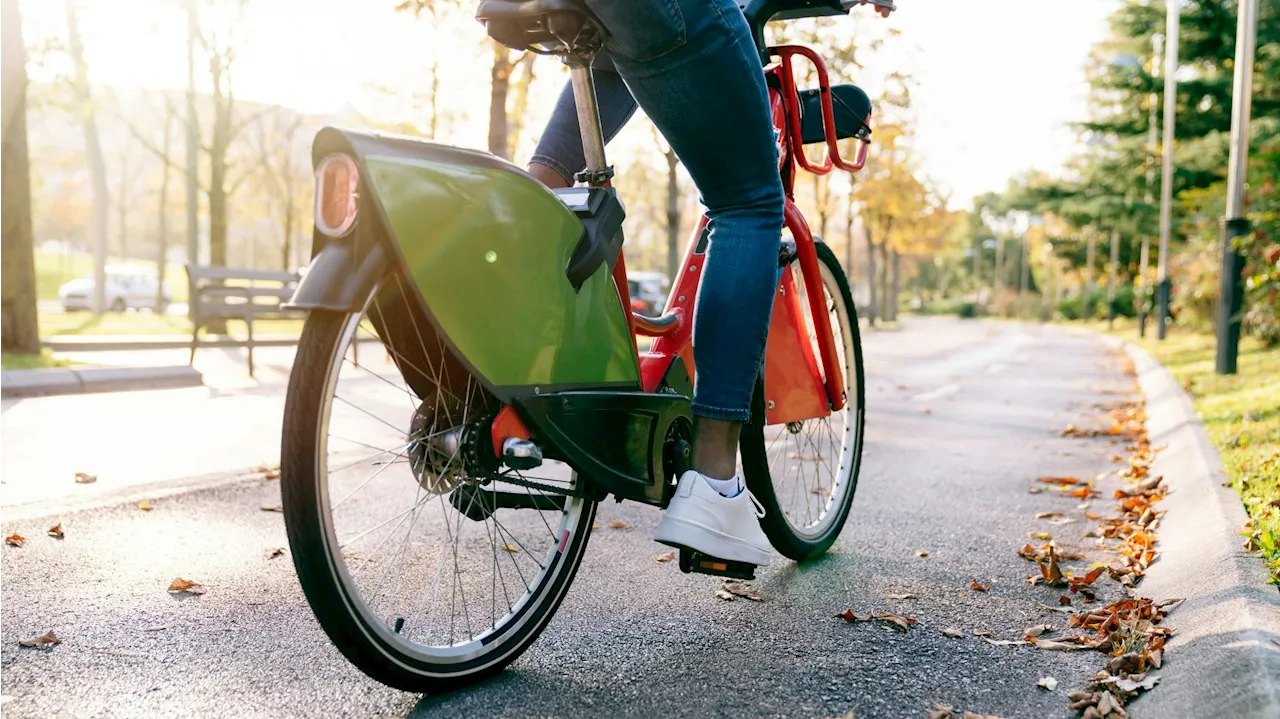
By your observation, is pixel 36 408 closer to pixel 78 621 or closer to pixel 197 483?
pixel 197 483

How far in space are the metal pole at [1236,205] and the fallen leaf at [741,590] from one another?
28.0 feet

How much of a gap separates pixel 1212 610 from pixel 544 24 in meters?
1.95

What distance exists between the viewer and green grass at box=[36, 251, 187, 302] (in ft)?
195

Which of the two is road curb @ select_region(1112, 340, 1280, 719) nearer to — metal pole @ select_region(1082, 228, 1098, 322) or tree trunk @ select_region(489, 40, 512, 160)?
tree trunk @ select_region(489, 40, 512, 160)

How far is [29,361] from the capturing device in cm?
880

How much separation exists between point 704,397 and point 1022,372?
487 inches

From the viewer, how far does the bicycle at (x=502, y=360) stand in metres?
1.68

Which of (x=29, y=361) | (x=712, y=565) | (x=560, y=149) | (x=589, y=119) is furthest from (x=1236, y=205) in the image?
(x=29, y=361)

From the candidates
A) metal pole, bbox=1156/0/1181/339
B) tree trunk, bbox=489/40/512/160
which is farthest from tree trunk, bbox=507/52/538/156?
metal pole, bbox=1156/0/1181/339

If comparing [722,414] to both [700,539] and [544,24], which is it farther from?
[544,24]

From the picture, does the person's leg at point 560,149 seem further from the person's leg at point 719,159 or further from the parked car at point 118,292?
the parked car at point 118,292

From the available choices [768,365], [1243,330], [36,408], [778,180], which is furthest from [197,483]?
[1243,330]

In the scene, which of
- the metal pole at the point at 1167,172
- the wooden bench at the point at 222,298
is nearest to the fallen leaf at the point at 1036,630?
the wooden bench at the point at 222,298

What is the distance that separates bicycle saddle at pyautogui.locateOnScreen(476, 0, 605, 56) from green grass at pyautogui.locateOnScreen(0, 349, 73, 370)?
7657 mm
